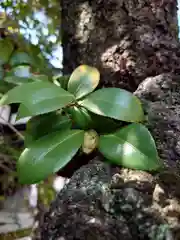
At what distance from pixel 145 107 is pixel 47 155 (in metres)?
0.19

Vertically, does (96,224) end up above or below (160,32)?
below

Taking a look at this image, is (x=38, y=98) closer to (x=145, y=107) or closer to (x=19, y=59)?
(x=145, y=107)

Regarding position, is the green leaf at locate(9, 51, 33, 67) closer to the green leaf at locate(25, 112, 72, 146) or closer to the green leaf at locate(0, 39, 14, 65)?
the green leaf at locate(0, 39, 14, 65)

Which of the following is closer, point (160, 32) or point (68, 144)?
point (68, 144)

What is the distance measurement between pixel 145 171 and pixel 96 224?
4.8 inches

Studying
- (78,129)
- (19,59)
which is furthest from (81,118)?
(19,59)

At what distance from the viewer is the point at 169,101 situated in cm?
60

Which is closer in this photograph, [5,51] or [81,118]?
[81,118]

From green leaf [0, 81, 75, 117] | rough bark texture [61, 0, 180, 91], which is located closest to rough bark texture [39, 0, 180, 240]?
rough bark texture [61, 0, 180, 91]

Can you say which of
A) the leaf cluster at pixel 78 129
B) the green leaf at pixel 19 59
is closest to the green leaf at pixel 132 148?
the leaf cluster at pixel 78 129

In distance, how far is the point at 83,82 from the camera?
58 centimetres

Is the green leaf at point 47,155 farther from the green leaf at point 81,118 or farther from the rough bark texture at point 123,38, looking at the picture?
the rough bark texture at point 123,38

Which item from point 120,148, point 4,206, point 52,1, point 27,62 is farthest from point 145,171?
point 4,206

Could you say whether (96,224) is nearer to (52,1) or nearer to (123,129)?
(123,129)
